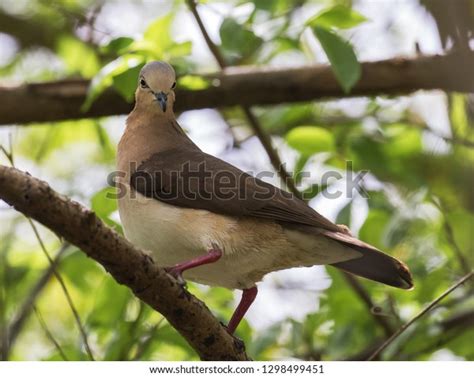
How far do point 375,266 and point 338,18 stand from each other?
6.24ft

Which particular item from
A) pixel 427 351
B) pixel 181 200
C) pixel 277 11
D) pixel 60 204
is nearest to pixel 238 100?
pixel 277 11

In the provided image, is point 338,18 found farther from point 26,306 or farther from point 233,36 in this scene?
point 26,306

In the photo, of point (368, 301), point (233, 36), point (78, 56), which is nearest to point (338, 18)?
point (233, 36)

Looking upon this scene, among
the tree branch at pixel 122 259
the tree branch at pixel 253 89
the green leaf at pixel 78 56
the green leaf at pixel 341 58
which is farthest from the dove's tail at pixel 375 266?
the green leaf at pixel 78 56

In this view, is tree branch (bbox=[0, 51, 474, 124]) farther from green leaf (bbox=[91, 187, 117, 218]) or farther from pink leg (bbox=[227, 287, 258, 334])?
pink leg (bbox=[227, 287, 258, 334])

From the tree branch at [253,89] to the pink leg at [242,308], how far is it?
2179 mm

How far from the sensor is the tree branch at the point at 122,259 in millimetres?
3887

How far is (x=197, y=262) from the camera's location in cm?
555

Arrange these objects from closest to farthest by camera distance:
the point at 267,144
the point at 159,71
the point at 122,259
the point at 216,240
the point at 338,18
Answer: the point at 122,259, the point at 216,240, the point at 159,71, the point at 338,18, the point at 267,144

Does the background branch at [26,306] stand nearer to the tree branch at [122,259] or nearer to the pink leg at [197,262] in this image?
the pink leg at [197,262]

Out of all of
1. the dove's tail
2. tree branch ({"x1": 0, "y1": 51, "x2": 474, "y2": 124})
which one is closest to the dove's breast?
the dove's tail
